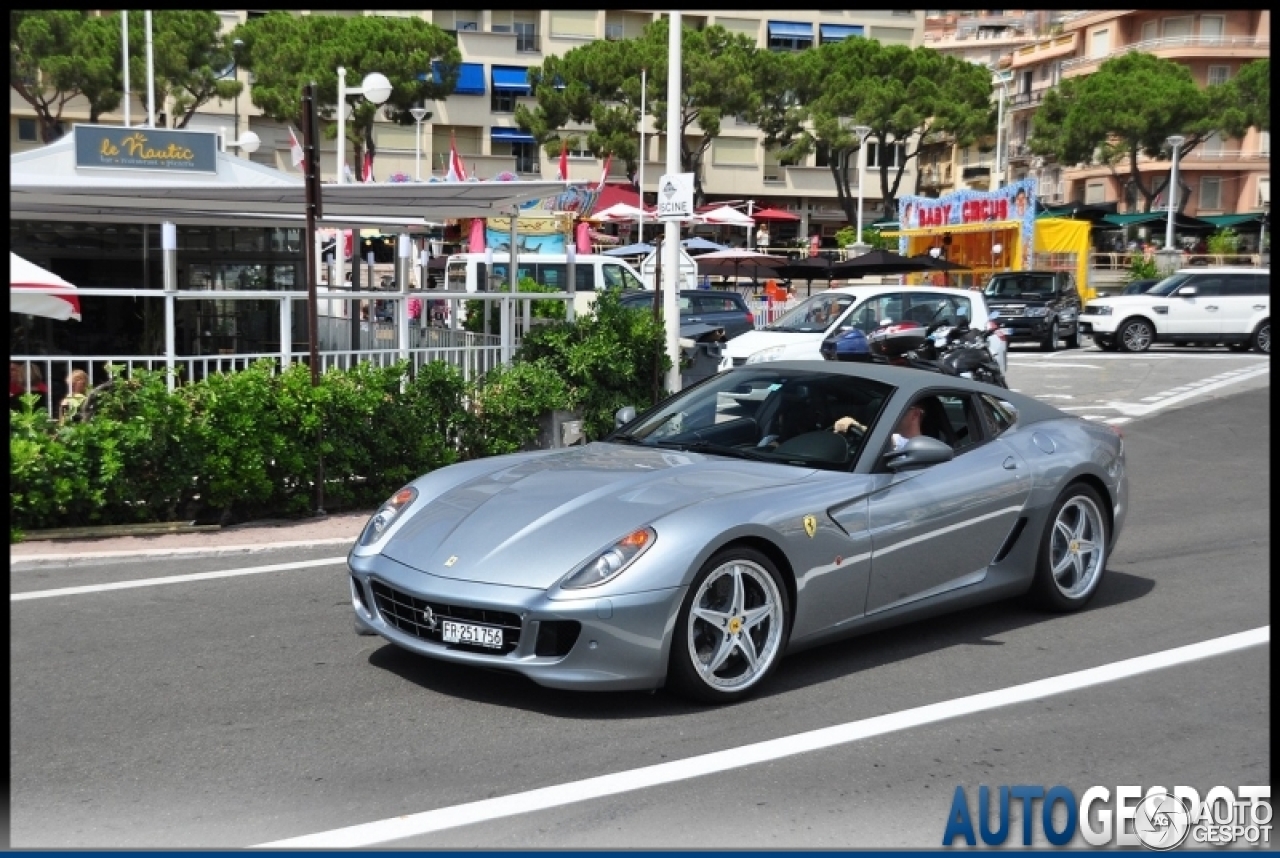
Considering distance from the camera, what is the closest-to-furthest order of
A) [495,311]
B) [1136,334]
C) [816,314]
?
[495,311] < [816,314] < [1136,334]

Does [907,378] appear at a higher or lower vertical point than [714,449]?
higher

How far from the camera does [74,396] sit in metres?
10.1

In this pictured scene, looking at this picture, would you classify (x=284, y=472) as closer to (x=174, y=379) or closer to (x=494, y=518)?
(x=174, y=379)

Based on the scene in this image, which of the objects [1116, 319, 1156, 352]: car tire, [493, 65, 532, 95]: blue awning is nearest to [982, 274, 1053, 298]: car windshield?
[1116, 319, 1156, 352]: car tire

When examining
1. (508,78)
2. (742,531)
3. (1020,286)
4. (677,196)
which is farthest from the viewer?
(508,78)

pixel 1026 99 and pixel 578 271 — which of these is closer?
pixel 578 271

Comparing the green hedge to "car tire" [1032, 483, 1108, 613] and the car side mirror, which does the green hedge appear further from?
"car tire" [1032, 483, 1108, 613]

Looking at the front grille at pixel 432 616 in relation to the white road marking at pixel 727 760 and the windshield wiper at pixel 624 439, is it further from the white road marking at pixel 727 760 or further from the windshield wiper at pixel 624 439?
the windshield wiper at pixel 624 439

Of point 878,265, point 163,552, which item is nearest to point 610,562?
point 163,552

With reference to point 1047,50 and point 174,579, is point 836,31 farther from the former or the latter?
point 174,579

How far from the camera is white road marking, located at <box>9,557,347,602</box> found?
8.03 meters

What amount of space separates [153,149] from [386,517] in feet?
35.3

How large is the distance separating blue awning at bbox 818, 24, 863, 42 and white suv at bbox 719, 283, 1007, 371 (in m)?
55.8

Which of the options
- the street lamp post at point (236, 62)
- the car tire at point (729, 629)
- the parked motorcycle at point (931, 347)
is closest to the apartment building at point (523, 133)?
the street lamp post at point (236, 62)
